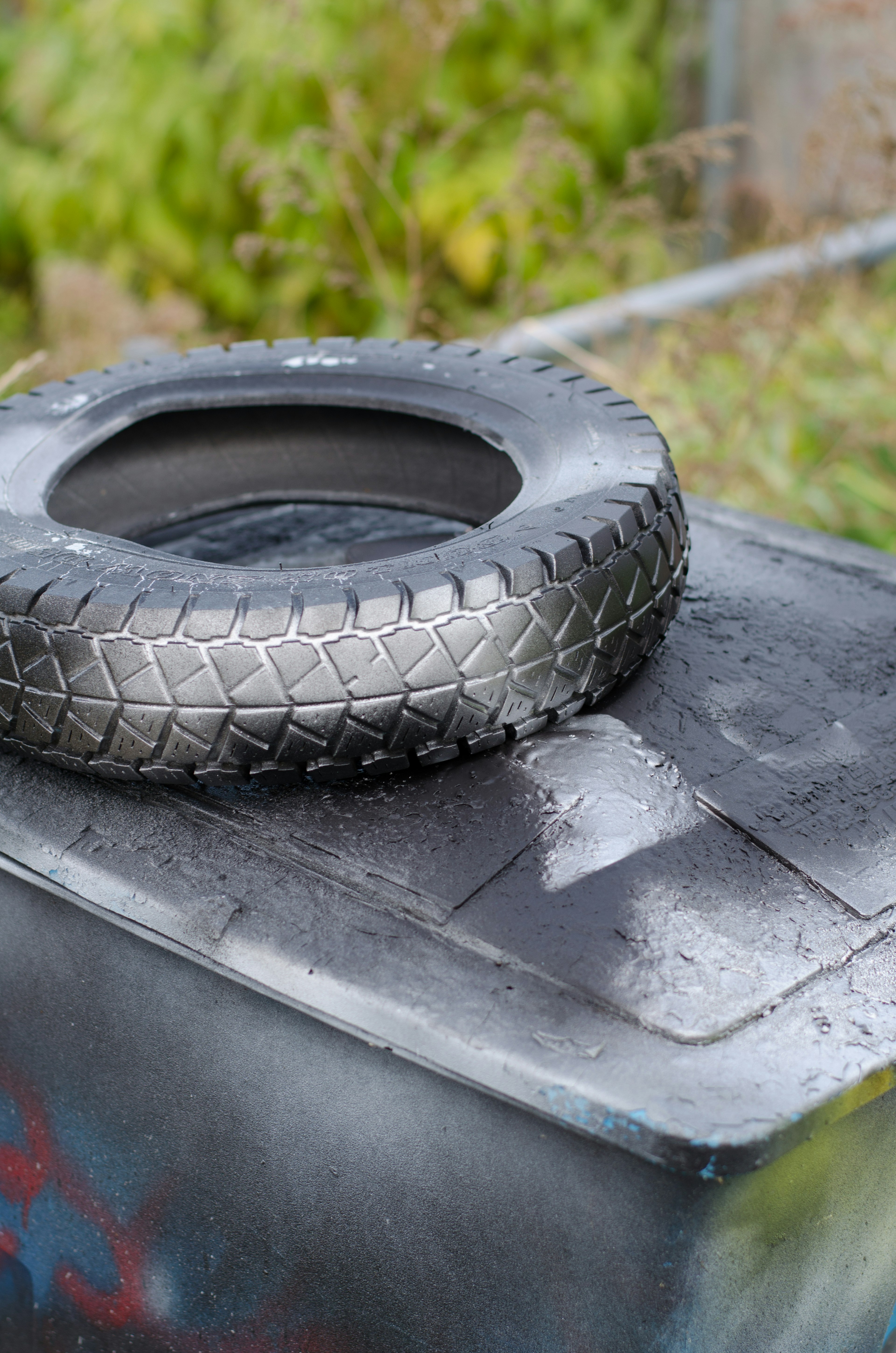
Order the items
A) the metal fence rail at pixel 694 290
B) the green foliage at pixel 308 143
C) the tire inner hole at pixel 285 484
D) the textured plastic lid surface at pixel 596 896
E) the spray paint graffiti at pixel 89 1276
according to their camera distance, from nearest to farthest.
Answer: the textured plastic lid surface at pixel 596 896 < the spray paint graffiti at pixel 89 1276 < the tire inner hole at pixel 285 484 < the metal fence rail at pixel 694 290 < the green foliage at pixel 308 143

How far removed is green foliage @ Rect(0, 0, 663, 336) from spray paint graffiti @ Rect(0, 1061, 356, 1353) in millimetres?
3242

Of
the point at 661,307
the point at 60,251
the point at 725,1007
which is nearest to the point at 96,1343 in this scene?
the point at 725,1007

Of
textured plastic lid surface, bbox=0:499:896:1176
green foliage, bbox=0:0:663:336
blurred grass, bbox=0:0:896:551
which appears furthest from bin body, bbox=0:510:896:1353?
green foliage, bbox=0:0:663:336

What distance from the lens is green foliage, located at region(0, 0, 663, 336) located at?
4055 mm

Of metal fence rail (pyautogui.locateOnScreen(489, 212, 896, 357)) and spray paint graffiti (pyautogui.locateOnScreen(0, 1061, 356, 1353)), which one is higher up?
metal fence rail (pyautogui.locateOnScreen(489, 212, 896, 357))

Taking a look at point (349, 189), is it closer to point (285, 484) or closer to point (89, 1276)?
point (285, 484)

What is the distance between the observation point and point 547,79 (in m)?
4.52

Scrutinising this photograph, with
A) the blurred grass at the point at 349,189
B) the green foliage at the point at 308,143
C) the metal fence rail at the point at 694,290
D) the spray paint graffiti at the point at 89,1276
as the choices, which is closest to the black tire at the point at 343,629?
the spray paint graffiti at the point at 89,1276

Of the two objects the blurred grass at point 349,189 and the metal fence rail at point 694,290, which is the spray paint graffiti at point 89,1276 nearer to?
the metal fence rail at point 694,290

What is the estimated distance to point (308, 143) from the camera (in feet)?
12.2

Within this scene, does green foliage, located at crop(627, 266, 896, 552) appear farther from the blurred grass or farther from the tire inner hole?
the tire inner hole

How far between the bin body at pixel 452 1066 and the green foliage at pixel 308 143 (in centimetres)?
319

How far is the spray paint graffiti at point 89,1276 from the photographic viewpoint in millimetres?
814

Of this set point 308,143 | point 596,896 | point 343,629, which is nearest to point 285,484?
point 343,629
